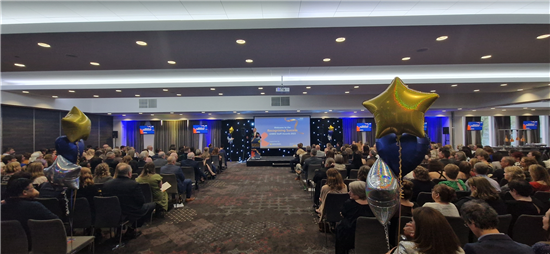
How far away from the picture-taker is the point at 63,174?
273 cm

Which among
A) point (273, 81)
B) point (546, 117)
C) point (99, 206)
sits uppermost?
point (273, 81)

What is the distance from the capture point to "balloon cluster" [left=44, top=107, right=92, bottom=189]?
9.00ft

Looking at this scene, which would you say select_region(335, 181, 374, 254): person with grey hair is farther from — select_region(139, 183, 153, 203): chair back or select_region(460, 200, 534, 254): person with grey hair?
select_region(139, 183, 153, 203): chair back

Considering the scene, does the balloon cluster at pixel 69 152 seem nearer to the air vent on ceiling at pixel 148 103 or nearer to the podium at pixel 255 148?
the air vent on ceiling at pixel 148 103

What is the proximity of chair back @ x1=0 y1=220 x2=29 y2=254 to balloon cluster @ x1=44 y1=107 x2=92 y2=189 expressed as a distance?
0.55 metres

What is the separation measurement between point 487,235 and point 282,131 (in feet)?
39.2

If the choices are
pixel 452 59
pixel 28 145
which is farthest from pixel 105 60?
pixel 28 145

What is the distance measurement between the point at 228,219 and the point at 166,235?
107cm

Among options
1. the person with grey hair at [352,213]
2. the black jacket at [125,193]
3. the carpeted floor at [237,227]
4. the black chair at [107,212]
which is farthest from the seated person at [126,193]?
the person with grey hair at [352,213]

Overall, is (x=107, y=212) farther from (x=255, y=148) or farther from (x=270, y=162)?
(x=255, y=148)

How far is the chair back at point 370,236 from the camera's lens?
7.64ft

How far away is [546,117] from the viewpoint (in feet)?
51.4

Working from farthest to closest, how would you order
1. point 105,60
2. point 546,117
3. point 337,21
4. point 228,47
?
point 546,117 < point 105,60 < point 228,47 < point 337,21

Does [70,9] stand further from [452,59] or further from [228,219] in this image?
[452,59]
